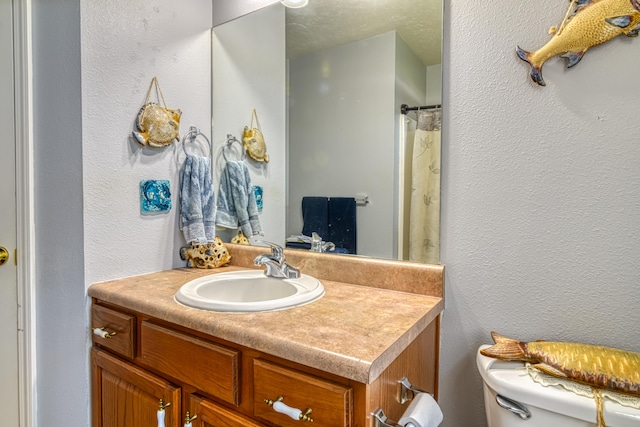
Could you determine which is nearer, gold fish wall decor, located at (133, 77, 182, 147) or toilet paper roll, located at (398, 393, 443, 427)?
toilet paper roll, located at (398, 393, 443, 427)

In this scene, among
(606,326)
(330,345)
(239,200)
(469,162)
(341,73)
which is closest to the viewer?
(330,345)

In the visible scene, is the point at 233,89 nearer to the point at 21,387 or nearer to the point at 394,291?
the point at 394,291

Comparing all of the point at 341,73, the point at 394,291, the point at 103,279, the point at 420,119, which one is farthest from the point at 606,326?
the point at 103,279

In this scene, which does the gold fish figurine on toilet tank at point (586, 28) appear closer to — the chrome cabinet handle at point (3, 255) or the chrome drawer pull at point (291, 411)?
the chrome drawer pull at point (291, 411)

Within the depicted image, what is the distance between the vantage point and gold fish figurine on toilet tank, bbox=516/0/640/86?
2.67ft

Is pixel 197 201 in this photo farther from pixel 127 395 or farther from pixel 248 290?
pixel 127 395

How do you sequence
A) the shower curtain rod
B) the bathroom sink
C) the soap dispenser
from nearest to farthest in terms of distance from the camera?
the bathroom sink < the shower curtain rod < the soap dispenser

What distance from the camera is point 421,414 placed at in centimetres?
72

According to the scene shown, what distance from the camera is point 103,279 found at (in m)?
1.19

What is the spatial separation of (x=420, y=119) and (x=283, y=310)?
0.72 metres

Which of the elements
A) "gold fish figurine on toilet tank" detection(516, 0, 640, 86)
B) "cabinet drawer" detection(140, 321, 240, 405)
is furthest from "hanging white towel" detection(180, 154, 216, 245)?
"gold fish figurine on toilet tank" detection(516, 0, 640, 86)

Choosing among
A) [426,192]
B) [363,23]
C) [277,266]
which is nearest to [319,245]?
[277,266]

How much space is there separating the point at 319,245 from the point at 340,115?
1.63 ft

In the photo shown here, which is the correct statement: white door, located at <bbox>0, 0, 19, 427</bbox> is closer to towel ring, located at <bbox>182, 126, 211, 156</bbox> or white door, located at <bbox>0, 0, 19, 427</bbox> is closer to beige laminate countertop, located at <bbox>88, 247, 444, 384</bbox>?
beige laminate countertop, located at <bbox>88, 247, 444, 384</bbox>
